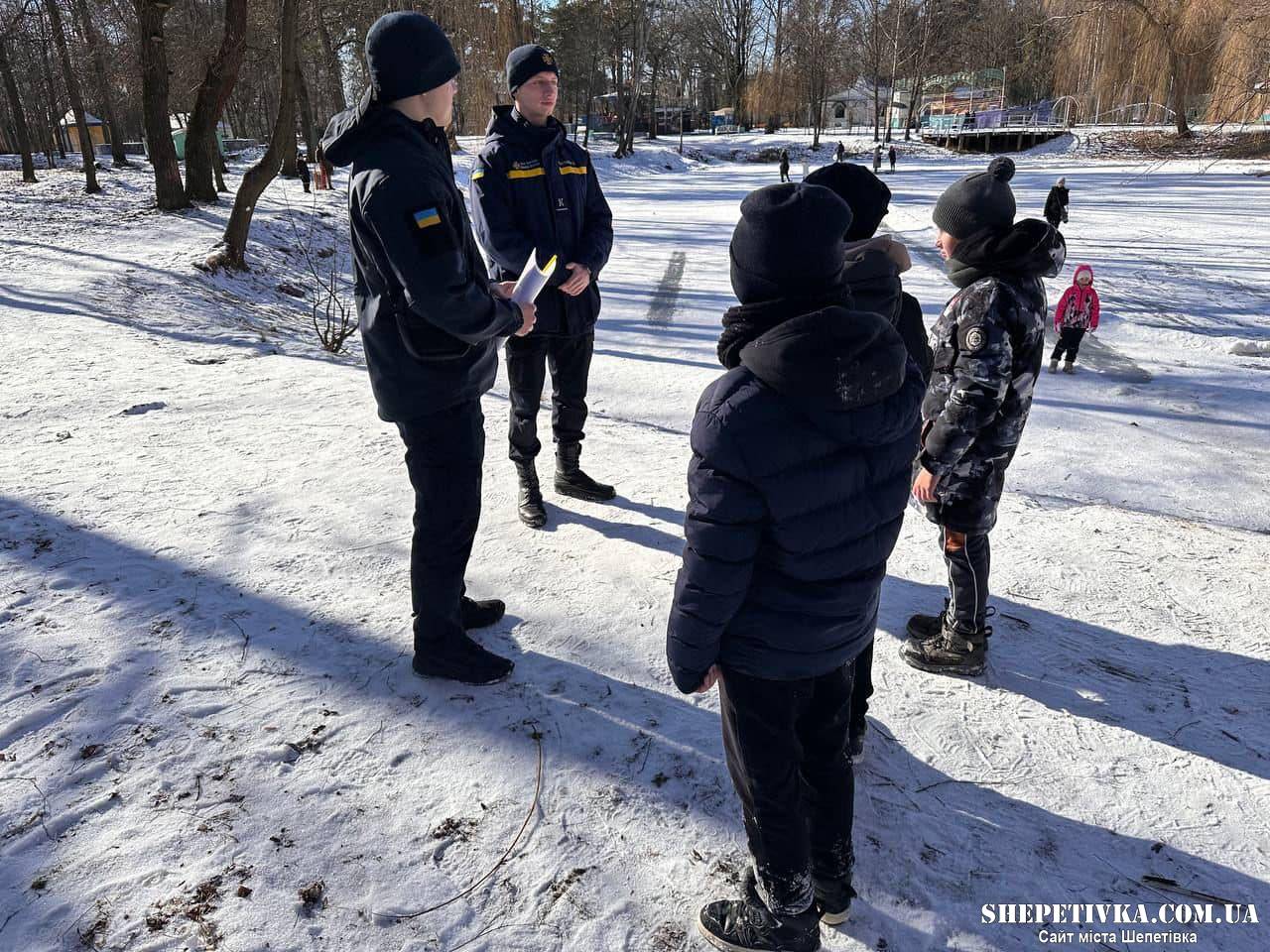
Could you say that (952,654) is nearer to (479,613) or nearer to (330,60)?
(479,613)

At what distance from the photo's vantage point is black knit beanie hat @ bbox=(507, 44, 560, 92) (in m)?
3.50

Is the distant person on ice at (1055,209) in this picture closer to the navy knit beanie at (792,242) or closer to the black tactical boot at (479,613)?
the navy knit beanie at (792,242)

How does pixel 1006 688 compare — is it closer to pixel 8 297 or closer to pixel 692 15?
pixel 8 297

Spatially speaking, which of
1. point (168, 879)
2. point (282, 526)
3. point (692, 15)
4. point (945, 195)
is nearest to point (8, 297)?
point (282, 526)

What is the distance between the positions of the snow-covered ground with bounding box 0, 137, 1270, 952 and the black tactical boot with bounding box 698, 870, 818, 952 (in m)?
0.08

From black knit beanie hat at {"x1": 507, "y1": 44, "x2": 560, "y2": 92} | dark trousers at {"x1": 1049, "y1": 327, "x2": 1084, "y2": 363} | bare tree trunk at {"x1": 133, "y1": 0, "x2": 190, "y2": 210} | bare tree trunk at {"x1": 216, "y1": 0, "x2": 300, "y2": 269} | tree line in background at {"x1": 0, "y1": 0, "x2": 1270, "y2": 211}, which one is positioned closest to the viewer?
black knit beanie hat at {"x1": 507, "y1": 44, "x2": 560, "y2": 92}

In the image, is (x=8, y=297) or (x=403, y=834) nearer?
(x=403, y=834)

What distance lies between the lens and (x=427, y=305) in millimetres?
2223

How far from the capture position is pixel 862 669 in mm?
2281

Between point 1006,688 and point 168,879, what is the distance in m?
2.66

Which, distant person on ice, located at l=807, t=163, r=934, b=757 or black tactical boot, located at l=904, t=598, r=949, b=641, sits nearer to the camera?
distant person on ice, located at l=807, t=163, r=934, b=757

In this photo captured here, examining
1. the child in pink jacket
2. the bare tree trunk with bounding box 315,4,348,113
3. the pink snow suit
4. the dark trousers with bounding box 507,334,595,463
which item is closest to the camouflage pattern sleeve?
the dark trousers with bounding box 507,334,595,463

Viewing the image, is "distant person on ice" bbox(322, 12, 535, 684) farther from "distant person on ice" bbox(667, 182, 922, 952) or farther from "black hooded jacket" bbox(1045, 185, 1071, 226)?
"black hooded jacket" bbox(1045, 185, 1071, 226)

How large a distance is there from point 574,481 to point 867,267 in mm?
2246
